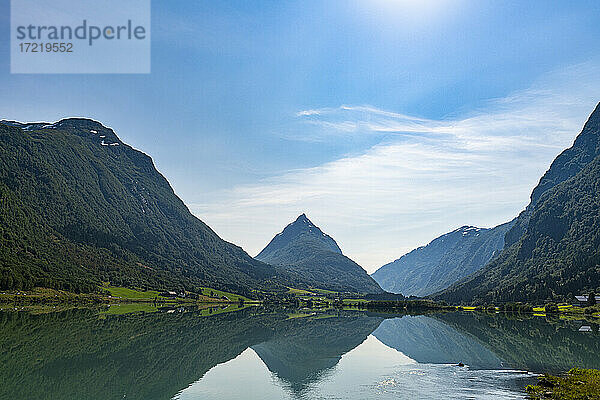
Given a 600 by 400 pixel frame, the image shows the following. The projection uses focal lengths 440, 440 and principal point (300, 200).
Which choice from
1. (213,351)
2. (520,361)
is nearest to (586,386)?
(520,361)

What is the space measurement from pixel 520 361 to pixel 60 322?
104110 millimetres

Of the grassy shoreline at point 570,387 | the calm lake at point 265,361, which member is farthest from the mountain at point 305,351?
the grassy shoreline at point 570,387

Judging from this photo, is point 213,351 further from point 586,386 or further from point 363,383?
point 586,386

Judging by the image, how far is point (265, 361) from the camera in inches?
2985

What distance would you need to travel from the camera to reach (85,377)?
54656 mm

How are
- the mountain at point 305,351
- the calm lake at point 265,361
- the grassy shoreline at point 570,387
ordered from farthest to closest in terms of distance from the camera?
the mountain at point 305,351 < the calm lake at point 265,361 < the grassy shoreline at point 570,387

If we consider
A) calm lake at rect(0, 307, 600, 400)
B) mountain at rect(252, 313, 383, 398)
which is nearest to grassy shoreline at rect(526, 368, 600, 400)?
calm lake at rect(0, 307, 600, 400)

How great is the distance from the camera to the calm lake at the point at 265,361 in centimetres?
4875

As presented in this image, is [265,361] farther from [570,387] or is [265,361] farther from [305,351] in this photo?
[570,387]

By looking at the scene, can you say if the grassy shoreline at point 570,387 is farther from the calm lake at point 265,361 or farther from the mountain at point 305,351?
the mountain at point 305,351

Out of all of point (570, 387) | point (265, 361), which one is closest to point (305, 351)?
point (265, 361)

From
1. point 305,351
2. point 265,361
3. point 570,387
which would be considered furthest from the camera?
point 305,351

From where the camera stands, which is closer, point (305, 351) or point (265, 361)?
point (265, 361)

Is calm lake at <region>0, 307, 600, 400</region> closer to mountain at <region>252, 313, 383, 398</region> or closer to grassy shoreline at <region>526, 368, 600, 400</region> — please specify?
mountain at <region>252, 313, 383, 398</region>
